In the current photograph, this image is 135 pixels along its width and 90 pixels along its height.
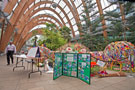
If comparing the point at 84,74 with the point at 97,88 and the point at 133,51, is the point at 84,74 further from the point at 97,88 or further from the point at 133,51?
the point at 133,51

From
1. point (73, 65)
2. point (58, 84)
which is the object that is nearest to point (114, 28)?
point (73, 65)

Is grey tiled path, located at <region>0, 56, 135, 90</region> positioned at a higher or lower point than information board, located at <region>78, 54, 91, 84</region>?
lower

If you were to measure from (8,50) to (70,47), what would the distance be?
12.6ft

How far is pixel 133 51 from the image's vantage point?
445cm

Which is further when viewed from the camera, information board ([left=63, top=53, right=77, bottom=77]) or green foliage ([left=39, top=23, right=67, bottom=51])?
green foliage ([left=39, top=23, right=67, bottom=51])

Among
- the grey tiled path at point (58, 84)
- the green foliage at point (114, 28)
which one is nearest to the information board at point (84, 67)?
the grey tiled path at point (58, 84)

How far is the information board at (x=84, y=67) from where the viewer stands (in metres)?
3.12

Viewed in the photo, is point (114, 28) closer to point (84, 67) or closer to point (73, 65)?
point (73, 65)

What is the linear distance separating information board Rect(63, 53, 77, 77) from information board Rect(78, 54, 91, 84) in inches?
9.2

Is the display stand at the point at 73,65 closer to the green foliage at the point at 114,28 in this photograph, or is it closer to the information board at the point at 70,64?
the information board at the point at 70,64

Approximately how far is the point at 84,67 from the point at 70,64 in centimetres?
68

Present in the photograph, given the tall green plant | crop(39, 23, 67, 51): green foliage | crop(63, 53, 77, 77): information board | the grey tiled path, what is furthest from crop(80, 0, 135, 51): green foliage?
crop(63, 53, 77, 77): information board

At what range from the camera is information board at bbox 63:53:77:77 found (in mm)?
3689

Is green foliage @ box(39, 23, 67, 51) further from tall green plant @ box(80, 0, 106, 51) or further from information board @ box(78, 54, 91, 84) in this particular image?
information board @ box(78, 54, 91, 84)
